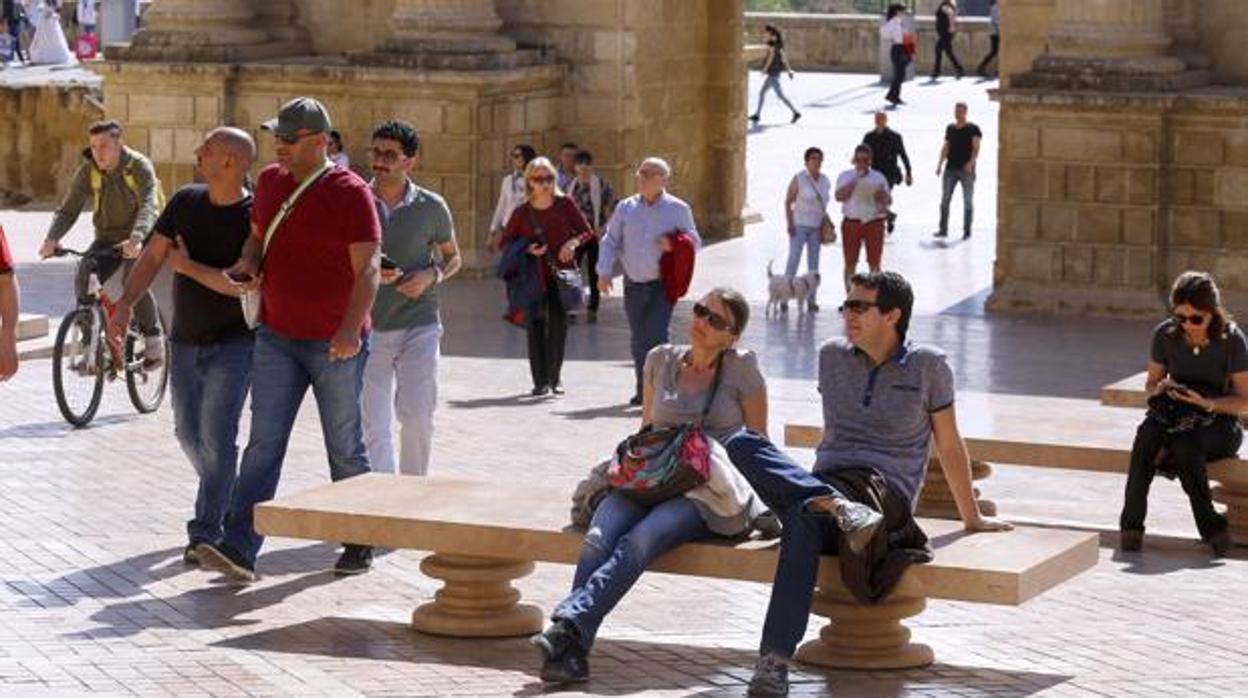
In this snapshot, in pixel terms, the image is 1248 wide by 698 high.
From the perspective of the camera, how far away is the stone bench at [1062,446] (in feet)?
46.7

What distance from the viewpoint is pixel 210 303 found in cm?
1300

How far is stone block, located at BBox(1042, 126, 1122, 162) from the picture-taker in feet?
78.4

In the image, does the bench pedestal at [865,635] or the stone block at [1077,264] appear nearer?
the bench pedestal at [865,635]

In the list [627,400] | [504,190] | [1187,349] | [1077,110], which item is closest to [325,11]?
[504,190]

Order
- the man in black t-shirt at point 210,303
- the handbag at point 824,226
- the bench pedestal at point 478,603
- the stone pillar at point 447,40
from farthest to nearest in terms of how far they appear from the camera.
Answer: the stone pillar at point 447,40
the handbag at point 824,226
the man in black t-shirt at point 210,303
the bench pedestal at point 478,603

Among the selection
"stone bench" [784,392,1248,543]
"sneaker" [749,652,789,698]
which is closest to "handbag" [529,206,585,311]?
"stone bench" [784,392,1248,543]

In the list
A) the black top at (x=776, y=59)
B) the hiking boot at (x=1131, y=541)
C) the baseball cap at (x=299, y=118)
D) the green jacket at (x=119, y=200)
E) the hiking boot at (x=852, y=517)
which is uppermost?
the baseball cap at (x=299, y=118)

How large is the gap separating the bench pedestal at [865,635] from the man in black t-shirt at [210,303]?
291 centimetres

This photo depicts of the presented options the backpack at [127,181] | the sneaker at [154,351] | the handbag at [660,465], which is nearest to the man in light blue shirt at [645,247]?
the sneaker at [154,351]

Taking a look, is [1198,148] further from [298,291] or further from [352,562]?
[298,291]

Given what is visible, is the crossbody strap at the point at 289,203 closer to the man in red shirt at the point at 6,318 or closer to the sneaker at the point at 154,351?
the man in red shirt at the point at 6,318

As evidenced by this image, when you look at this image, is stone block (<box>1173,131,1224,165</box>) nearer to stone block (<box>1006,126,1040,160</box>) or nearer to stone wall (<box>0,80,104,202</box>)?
stone block (<box>1006,126,1040,160</box>)

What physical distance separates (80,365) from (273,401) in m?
5.46

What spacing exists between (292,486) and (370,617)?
11.3 feet
